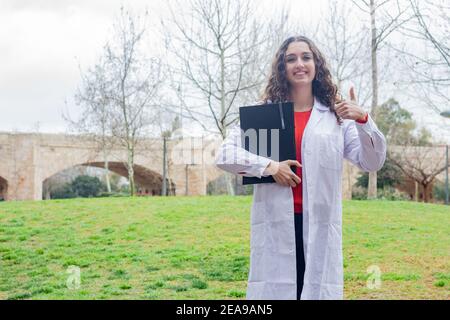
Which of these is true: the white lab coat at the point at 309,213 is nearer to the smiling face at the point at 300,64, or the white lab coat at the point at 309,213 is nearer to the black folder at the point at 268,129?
the black folder at the point at 268,129

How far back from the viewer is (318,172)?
222cm

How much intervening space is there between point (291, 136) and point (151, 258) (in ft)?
15.1

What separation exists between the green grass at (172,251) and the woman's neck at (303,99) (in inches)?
119

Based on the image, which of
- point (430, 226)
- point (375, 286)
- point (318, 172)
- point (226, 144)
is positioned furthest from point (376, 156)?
point (430, 226)

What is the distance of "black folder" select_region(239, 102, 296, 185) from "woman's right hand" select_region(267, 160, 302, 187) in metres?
0.03

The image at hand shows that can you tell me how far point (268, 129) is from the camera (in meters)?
2.25

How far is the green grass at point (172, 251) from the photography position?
5.43 meters

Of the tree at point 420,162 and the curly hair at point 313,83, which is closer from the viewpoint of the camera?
the curly hair at point 313,83

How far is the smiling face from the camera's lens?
235 centimetres

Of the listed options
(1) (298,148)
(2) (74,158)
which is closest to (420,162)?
(2) (74,158)

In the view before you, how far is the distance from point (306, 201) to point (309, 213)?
0.05 meters

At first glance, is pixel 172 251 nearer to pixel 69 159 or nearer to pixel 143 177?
pixel 69 159

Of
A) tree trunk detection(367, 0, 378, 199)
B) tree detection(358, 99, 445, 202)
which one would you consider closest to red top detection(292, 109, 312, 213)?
tree trunk detection(367, 0, 378, 199)

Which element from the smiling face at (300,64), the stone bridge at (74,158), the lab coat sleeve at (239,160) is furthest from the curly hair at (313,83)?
the stone bridge at (74,158)
